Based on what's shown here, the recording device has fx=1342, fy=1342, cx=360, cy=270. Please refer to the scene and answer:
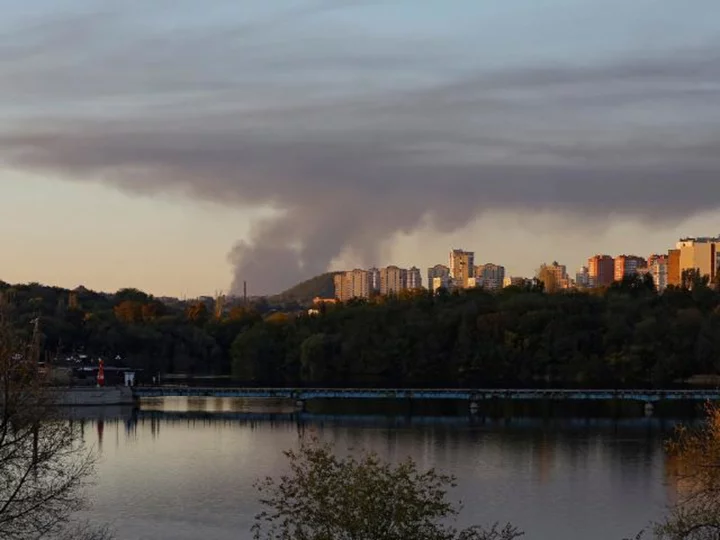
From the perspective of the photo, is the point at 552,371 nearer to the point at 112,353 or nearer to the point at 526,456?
the point at 112,353

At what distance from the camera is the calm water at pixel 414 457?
1206 inches

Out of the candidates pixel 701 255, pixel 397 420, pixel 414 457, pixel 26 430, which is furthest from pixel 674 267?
pixel 26 430

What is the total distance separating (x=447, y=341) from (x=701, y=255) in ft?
206

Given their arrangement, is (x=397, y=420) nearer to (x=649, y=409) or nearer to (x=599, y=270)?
(x=649, y=409)

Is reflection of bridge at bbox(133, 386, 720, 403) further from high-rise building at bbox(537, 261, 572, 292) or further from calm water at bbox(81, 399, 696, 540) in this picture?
high-rise building at bbox(537, 261, 572, 292)

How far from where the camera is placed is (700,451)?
19.5m

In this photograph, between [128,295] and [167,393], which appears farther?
[128,295]

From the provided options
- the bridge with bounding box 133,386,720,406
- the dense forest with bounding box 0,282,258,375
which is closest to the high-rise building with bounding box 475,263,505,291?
the dense forest with bounding box 0,282,258,375

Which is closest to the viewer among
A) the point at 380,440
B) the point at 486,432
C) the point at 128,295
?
the point at 380,440

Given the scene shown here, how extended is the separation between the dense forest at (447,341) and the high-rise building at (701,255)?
43.3 metres

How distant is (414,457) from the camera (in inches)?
1620

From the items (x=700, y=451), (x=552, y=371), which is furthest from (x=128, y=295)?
(x=700, y=451)

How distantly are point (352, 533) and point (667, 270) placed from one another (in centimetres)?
14574

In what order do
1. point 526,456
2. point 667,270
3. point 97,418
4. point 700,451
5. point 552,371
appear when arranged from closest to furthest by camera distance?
point 700,451
point 526,456
point 97,418
point 552,371
point 667,270
